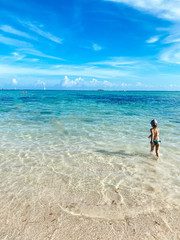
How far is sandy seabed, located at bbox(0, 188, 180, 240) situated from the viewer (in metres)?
3.36

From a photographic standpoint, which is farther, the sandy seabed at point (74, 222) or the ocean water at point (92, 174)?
the ocean water at point (92, 174)

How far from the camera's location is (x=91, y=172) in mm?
6129

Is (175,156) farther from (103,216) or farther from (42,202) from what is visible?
(42,202)

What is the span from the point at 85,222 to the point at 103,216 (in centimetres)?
47

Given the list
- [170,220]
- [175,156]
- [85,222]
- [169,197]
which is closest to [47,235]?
[85,222]

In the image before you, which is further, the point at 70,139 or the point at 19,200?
the point at 70,139

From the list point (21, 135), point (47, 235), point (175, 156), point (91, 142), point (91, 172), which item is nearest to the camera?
point (47, 235)

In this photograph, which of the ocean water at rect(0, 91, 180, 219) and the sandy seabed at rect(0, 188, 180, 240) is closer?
the sandy seabed at rect(0, 188, 180, 240)

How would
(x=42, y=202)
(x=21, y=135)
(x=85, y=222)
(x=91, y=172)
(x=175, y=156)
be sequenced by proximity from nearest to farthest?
(x=85, y=222) → (x=42, y=202) → (x=91, y=172) → (x=175, y=156) → (x=21, y=135)

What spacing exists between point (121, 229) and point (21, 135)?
9278 millimetres

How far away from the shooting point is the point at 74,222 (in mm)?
3713

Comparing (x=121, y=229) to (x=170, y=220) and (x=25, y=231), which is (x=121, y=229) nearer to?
(x=170, y=220)

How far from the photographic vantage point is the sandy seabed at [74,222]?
3.36 meters

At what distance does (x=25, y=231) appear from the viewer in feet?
11.3
